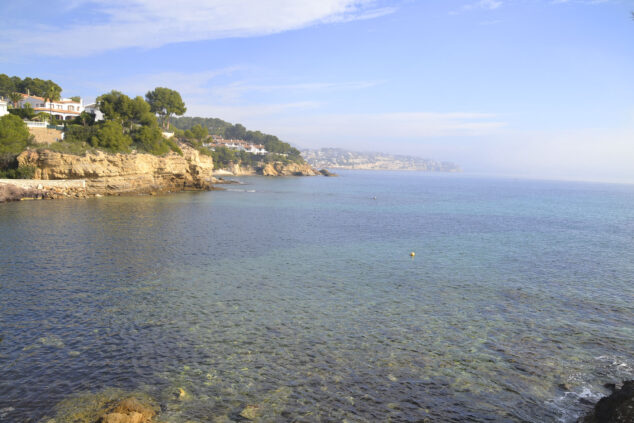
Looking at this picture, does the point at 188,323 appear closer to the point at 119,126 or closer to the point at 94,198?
the point at 94,198

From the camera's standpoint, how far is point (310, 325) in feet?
49.9

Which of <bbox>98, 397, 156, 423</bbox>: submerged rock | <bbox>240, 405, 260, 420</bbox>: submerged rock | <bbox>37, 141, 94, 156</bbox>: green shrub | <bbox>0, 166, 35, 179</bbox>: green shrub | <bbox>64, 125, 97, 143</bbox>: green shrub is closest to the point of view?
<bbox>98, 397, 156, 423</bbox>: submerged rock

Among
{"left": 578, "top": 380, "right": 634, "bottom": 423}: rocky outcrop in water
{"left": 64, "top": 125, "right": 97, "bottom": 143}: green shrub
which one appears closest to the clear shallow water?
{"left": 578, "top": 380, "right": 634, "bottom": 423}: rocky outcrop in water

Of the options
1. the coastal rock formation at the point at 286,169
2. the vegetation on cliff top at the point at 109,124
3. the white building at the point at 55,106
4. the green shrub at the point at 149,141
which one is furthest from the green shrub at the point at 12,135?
the coastal rock formation at the point at 286,169

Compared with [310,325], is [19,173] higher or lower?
higher

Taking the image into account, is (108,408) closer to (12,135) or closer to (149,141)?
(12,135)

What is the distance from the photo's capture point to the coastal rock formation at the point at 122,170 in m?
50.8

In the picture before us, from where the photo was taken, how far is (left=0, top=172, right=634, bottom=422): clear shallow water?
34.4ft

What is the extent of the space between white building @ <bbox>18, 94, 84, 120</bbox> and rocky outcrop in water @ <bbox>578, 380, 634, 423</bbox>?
98853 mm

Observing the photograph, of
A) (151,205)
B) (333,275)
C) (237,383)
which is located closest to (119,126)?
(151,205)

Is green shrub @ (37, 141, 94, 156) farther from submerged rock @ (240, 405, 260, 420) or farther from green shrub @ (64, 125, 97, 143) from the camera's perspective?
submerged rock @ (240, 405, 260, 420)

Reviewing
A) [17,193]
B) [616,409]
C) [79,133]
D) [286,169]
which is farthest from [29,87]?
[616,409]

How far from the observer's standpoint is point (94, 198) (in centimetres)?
5228

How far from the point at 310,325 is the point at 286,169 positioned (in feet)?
511
